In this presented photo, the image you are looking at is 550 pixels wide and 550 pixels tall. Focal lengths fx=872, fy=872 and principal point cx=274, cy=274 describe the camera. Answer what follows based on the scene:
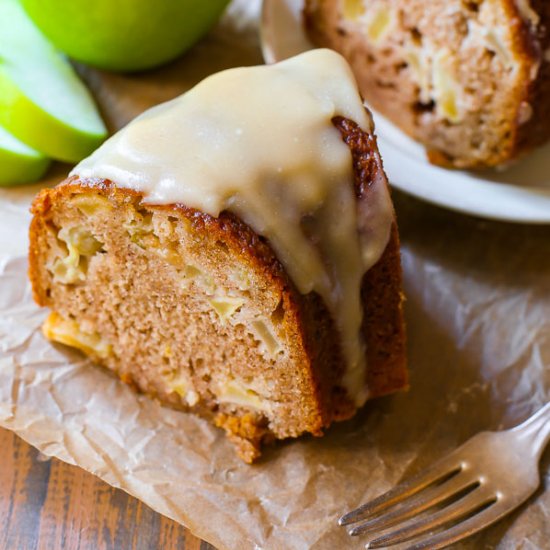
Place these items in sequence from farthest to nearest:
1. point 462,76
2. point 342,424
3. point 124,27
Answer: point 124,27, point 462,76, point 342,424

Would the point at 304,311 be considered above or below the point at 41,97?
below

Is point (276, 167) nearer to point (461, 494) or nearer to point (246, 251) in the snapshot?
point (246, 251)

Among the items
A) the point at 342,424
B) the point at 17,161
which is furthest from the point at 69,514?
the point at 17,161

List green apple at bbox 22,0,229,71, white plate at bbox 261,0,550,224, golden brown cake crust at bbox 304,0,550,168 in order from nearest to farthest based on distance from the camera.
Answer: golden brown cake crust at bbox 304,0,550,168 → white plate at bbox 261,0,550,224 → green apple at bbox 22,0,229,71

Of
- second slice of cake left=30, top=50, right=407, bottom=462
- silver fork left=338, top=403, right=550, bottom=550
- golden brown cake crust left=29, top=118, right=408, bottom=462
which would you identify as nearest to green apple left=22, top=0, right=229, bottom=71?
second slice of cake left=30, top=50, right=407, bottom=462

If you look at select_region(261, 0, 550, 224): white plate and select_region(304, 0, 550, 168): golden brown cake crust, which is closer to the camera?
select_region(304, 0, 550, 168): golden brown cake crust

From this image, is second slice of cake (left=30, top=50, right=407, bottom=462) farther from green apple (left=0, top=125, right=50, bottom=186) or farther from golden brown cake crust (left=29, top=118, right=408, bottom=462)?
green apple (left=0, top=125, right=50, bottom=186)
